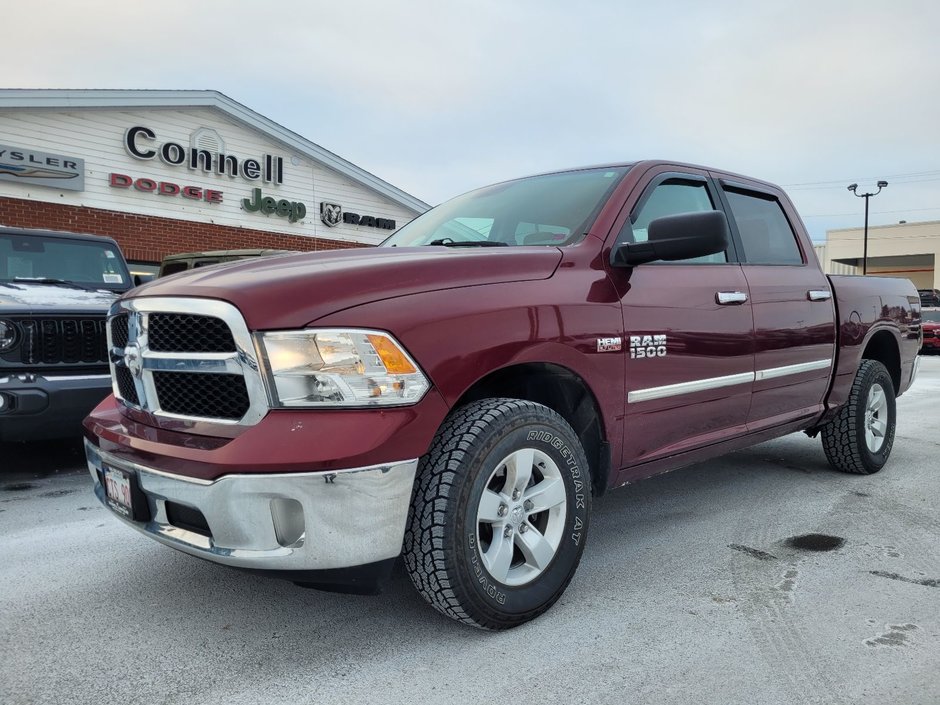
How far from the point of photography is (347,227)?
622 inches

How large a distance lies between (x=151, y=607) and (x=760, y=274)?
3.17m

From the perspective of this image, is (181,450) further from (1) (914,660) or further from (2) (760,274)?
(2) (760,274)

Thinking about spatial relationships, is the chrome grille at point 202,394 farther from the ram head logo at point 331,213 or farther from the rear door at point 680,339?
the ram head logo at point 331,213

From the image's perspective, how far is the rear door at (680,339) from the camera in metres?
2.96

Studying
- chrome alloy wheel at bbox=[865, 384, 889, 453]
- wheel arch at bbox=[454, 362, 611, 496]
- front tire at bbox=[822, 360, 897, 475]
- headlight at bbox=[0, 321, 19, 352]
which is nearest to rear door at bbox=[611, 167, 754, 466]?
wheel arch at bbox=[454, 362, 611, 496]

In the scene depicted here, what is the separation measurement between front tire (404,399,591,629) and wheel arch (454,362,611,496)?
17 cm

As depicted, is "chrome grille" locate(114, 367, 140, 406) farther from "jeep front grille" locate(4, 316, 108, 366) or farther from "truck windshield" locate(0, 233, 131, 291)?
"truck windshield" locate(0, 233, 131, 291)

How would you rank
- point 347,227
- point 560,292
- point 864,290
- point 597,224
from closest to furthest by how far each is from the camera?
1. point 560,292
2. point 597,224
3. point 864,290
4. point 347,227

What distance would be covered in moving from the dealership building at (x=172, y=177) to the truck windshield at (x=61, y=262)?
6.33 metres

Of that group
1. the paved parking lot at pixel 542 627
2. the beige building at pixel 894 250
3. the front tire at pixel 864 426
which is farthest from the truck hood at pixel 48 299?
the beige building at pixel 894 250

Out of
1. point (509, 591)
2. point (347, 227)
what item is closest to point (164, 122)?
point (347, 227)

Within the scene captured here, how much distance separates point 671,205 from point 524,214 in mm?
713

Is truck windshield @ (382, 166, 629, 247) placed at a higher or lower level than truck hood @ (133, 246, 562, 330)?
higher

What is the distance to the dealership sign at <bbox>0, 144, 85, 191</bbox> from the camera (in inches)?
430
